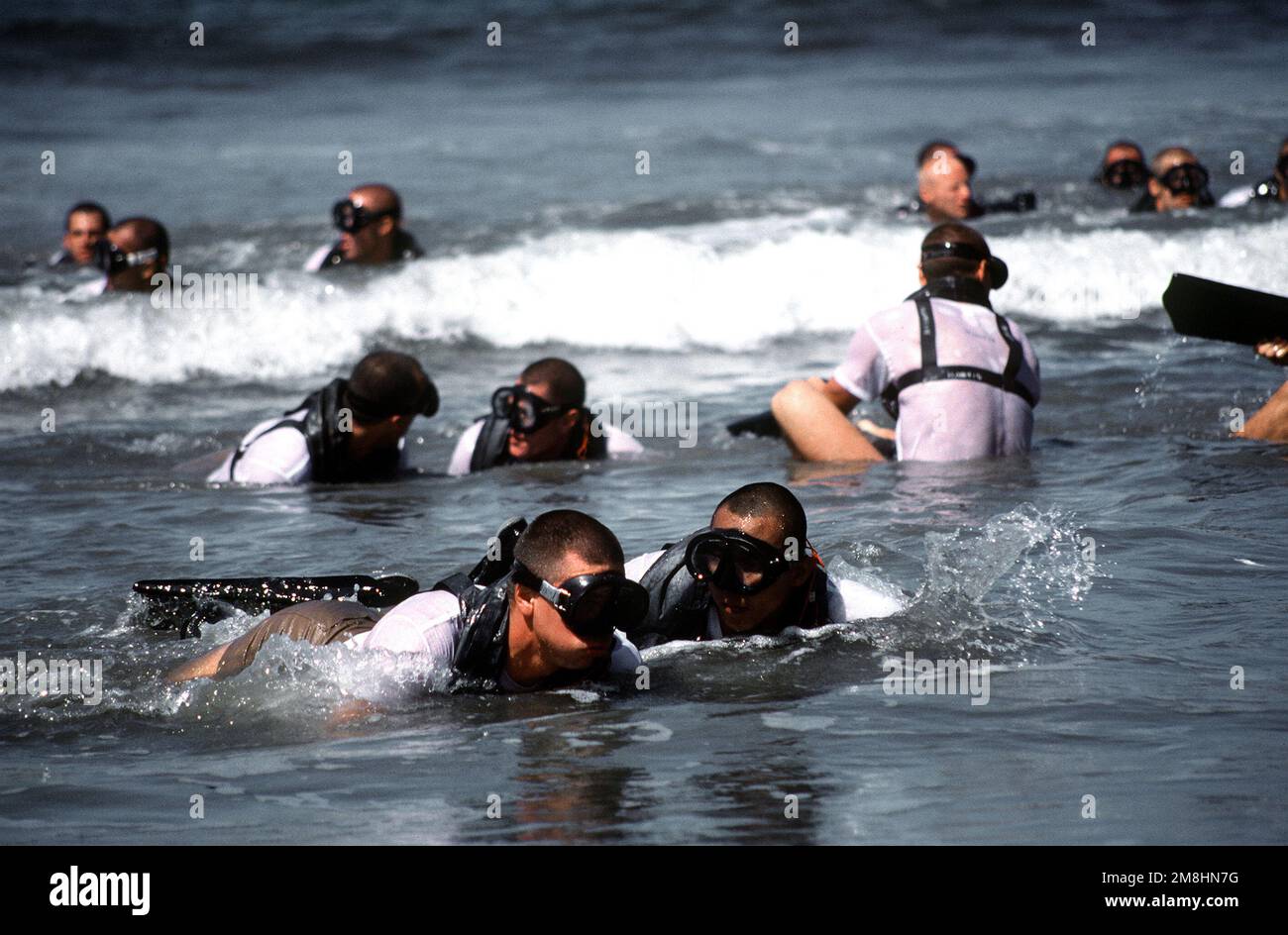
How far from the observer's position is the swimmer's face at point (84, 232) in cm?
1573

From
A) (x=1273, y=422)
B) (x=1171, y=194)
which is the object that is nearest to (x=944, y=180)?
(x=1171, y=194)

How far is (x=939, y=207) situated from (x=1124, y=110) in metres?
11.4

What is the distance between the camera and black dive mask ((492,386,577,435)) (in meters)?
9.20

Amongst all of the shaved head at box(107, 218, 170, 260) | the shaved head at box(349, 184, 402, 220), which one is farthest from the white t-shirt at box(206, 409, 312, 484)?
the shaved head at box(349, 184, 402, 220)

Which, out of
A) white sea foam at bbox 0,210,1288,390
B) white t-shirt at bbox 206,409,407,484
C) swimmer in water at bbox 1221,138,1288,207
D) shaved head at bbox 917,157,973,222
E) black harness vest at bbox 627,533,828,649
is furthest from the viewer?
swimmer in water at bbox 1221,138,1288,207

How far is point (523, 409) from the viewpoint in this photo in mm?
9234

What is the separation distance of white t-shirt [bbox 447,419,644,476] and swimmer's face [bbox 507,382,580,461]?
236 mm

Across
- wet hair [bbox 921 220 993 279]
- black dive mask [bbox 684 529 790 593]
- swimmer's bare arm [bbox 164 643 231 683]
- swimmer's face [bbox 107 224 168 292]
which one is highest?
swimmer's face [bbox 107 224 168 292]

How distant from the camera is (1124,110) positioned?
2594 centimetres

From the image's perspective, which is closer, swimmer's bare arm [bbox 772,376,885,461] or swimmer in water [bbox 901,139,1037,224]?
swimmer's bare arm [bbox 772,376,885,461]

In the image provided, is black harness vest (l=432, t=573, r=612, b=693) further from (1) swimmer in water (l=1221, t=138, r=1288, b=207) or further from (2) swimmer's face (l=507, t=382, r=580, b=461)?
(1) swimmer in water (l=1221, t=138, r=1288, b=207)

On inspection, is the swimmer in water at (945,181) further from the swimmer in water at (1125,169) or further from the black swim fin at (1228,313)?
the black swim fin at (1228,313)
